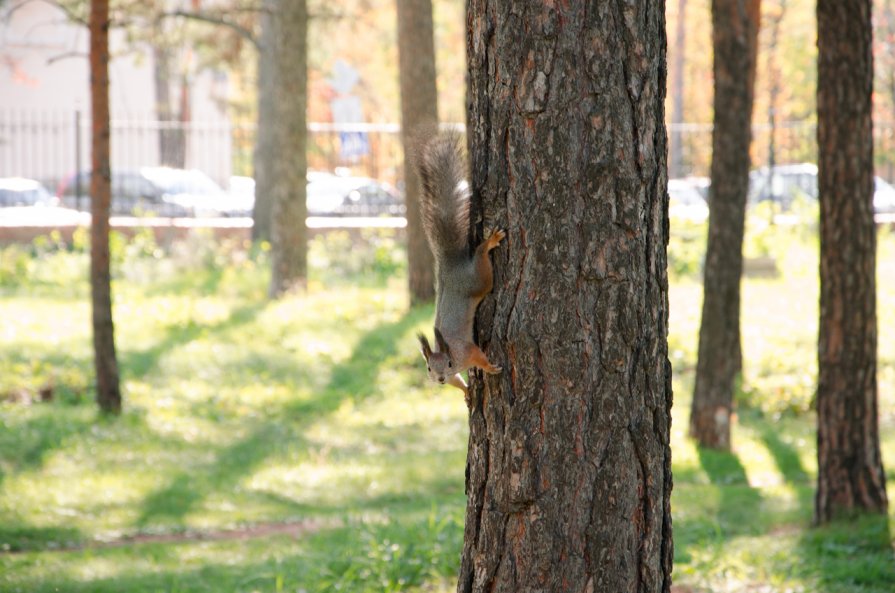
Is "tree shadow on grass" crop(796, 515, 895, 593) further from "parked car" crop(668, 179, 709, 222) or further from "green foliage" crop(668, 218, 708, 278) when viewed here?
"parked car" crop(668, 179, 709, 222)

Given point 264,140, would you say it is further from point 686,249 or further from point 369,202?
point 686,249

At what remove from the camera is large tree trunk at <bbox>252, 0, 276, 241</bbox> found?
50.6ft

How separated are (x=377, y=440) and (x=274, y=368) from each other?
215 centimetres

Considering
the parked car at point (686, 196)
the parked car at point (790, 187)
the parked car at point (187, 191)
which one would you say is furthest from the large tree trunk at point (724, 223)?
the parked car at point (187, 191)

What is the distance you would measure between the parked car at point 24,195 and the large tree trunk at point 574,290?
20.5 metres

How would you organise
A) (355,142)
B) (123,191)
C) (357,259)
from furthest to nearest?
(123,191) → (355,142) → (357,259)

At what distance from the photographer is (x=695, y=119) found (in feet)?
121

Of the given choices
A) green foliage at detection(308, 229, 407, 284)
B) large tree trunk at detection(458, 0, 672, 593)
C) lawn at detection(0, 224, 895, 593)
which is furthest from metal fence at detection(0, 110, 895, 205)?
large tree trunk at detection(458, 0, 672, 593)

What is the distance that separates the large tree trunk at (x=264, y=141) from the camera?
1543 centimetres

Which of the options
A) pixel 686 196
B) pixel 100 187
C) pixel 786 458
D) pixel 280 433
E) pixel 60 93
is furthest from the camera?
pixel 60 93

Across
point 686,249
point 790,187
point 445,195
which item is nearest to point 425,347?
point 445,195

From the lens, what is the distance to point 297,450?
7.75m

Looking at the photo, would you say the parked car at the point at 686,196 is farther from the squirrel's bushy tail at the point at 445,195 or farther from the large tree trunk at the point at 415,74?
the squirrel's bushy tail at the point at 445,195

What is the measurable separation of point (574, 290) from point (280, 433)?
5895 mm
